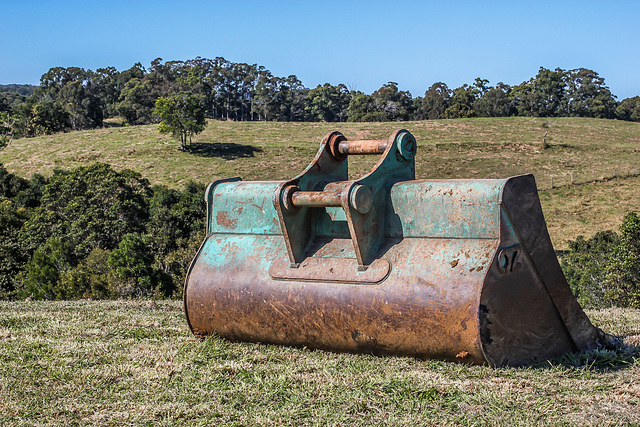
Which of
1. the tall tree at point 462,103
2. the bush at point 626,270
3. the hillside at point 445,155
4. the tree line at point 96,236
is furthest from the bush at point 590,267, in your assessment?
the tall tree at point 462,103

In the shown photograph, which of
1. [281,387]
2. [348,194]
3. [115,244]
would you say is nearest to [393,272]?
[348,194]

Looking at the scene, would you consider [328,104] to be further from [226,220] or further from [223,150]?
[226,220]

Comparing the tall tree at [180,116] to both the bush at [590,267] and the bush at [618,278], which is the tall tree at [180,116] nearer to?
the bush at [590,267]

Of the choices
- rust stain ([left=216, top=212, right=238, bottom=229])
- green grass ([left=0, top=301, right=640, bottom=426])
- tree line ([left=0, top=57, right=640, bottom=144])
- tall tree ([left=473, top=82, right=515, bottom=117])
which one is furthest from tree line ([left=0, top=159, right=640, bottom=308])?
tall tree ([left=473, top=82, right=515, bottom=117])

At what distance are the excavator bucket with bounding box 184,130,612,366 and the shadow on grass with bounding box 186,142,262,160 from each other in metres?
63.6

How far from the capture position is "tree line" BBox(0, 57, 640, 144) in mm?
100625

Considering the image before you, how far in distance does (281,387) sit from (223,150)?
68.7 meters

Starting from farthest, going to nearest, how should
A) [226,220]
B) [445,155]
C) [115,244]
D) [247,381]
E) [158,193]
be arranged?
[445,155] < [158,193] < [115,244] < [226,220] < [247,381]

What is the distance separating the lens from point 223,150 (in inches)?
2825

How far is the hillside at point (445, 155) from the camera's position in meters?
47.6

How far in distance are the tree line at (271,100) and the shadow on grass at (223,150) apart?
75.4 feet

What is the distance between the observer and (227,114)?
123 metres

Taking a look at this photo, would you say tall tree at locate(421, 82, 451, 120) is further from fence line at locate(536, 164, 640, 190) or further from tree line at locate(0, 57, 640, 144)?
fence line at locate(536, 164, 640, 190)

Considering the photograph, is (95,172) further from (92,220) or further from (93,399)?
(93,399)
